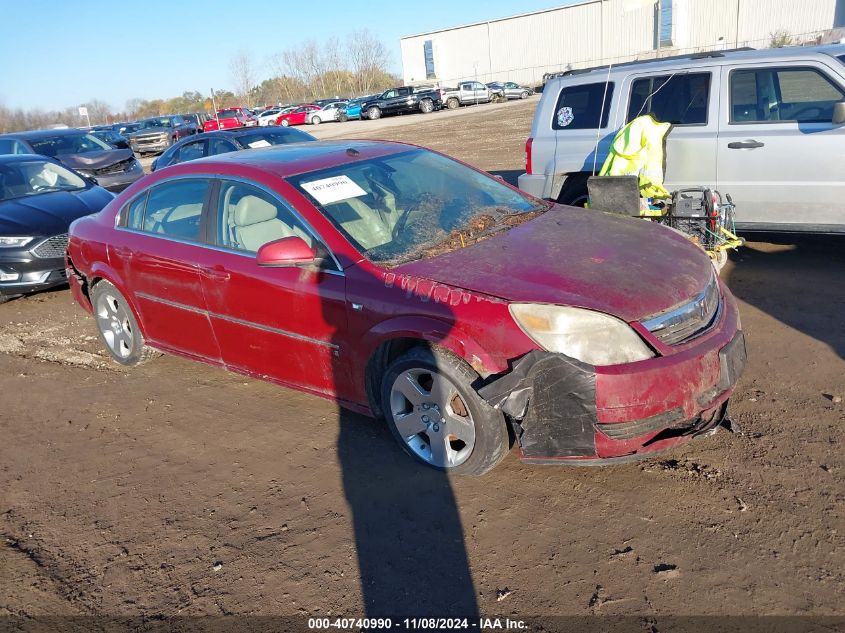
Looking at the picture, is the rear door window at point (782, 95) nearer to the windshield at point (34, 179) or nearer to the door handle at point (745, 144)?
the door handle at point (745, 144)

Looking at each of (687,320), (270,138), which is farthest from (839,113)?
(270,138)

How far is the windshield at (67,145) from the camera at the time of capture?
14.7m

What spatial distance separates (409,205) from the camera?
163 inches

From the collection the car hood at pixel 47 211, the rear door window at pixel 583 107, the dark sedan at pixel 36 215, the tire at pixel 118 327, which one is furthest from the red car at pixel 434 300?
the car hood at pixel 47 211

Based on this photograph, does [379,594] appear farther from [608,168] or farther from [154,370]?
[608,168]

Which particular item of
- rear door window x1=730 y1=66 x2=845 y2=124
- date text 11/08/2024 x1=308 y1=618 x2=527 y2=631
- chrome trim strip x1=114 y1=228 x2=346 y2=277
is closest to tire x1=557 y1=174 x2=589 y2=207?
rear door window x1=730 y1=66 x2=845 y2=124

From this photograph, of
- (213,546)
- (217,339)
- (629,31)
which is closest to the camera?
(213,546)

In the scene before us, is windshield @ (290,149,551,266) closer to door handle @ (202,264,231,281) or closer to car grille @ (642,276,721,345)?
door handle @ (202,264,231,281)

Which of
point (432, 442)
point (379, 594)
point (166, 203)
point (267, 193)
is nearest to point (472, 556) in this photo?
point (379, 594)

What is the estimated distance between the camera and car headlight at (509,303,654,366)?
9.93ft

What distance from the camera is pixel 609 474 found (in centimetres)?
342

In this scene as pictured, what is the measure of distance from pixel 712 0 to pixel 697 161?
171 feet

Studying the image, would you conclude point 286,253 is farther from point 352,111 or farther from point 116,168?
point 352,111

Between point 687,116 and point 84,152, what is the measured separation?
1301 cm
